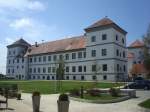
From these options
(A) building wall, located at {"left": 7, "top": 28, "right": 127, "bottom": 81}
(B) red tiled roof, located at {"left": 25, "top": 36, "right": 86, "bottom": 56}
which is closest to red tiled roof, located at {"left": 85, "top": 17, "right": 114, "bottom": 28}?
(A) building wall, located at {"left": 7, "top": 28, "right": 127, "bottom": 81}

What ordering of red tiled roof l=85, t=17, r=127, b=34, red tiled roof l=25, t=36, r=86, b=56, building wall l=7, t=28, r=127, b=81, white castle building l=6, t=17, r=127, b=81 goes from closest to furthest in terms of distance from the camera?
building wall l=7, t=28, r=127, b=81 → white castle building l=6, t=17, r=127, b=81 → red tiled roof l=85, t=17, r=127, b=34 → red tiled roof l=25, t=36, r=86, b=56

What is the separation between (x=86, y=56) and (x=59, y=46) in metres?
16.2

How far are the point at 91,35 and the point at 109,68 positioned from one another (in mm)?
11282

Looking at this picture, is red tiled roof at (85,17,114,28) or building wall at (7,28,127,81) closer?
building wall at (7,28,127,81)

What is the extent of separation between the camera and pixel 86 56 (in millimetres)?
73375

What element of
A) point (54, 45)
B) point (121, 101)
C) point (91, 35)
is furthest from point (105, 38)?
point (121, 101)

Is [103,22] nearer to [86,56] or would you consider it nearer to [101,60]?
[101,60]

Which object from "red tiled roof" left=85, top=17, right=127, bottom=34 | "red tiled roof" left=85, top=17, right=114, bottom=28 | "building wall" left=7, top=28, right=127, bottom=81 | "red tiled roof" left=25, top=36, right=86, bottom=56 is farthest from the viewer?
"red tiled roof" left=25, top=36, right=86, bottom=56

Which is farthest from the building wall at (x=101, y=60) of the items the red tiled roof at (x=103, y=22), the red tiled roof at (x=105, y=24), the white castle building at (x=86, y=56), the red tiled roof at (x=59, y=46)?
the red tiled roof at (x=103, y=22)

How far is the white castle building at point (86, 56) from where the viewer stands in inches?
2648

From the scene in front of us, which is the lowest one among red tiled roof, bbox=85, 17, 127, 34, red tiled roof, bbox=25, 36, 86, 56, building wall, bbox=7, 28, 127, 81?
building wall, bbox=7, 28, 127, 81

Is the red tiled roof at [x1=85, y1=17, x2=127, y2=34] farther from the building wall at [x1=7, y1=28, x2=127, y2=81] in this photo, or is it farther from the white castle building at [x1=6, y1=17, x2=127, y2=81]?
the building wall at [x1=7, y1=28, x2=127, y2=81]

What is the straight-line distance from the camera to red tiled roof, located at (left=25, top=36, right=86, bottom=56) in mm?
79062

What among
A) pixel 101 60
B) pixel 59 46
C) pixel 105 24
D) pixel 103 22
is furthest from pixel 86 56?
Answer: pixel 59 46
